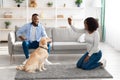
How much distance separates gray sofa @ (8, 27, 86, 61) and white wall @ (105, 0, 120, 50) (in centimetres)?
168

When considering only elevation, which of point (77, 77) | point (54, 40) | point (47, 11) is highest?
point (47, 11)

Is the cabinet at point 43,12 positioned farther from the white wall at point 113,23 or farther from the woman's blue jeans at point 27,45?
the woman's blue jeans at point 27,45

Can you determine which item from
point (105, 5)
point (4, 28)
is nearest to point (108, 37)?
point (105, 5)

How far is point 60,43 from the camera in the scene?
21.6 feet

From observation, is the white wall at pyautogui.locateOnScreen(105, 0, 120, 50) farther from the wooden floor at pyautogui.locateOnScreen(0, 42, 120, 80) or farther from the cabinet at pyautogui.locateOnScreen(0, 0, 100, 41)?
the cabinet at pyautogui.locateOnScreen(0, 0, 100, 41)

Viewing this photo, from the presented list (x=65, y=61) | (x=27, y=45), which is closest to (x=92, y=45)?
(x=65, y=61)

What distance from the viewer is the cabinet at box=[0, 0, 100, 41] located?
31.4 ft

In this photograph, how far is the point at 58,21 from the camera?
9.87 metres

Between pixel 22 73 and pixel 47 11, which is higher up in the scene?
pixel 47 11

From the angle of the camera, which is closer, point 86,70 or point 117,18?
point 86,70

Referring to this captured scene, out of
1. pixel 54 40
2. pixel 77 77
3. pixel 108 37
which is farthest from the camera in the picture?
pixel 108 37

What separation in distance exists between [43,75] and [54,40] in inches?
82.4

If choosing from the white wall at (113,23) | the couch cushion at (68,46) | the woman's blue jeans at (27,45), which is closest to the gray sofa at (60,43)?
the couch cushion at (68,46)

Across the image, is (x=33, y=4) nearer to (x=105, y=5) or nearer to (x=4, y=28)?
(x=4, y=28)
